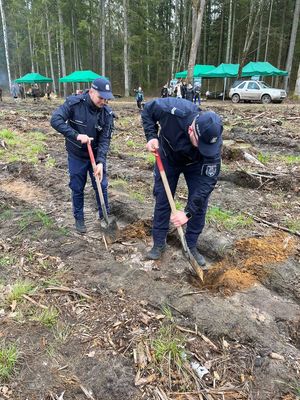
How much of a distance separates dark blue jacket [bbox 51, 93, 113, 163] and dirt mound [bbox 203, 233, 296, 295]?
1.87 meters

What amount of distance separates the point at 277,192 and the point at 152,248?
2.93 m

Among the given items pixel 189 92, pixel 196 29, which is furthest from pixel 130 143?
pixel 196 29

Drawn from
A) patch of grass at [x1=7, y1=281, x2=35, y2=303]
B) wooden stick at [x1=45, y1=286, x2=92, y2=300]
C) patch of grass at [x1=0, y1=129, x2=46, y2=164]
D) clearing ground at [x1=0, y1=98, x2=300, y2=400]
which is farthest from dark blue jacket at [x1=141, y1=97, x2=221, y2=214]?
patch of grass at [x1=0, y1=129, x2=46, y2=164]

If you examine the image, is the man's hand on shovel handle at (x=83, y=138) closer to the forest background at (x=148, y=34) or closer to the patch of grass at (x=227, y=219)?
the patch of grass at (x=227, y=219)

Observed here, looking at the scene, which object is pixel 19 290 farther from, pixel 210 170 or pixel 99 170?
pixel 210 170

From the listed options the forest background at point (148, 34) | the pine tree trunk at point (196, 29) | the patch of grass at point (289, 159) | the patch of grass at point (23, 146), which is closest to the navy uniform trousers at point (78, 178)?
the patch of grass at point (23, 146)

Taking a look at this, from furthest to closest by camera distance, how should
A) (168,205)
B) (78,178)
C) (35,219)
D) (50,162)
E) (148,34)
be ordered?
(148,34)
(50,162)
(35,219)
(78,178)
(168,205)

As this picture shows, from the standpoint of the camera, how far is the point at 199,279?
12.1ft

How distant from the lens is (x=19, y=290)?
3219 mm

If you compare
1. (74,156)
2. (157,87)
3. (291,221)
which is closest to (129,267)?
(74,156)

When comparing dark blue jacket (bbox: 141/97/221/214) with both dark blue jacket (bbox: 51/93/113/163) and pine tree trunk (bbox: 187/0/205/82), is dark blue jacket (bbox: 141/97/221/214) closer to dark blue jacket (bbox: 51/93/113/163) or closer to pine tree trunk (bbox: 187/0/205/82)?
dark blue jacket (bbox: 51/93/113/163)

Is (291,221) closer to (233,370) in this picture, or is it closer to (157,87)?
(233,370)

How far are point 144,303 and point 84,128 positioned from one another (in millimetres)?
2123

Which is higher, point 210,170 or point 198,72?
point 198,72
